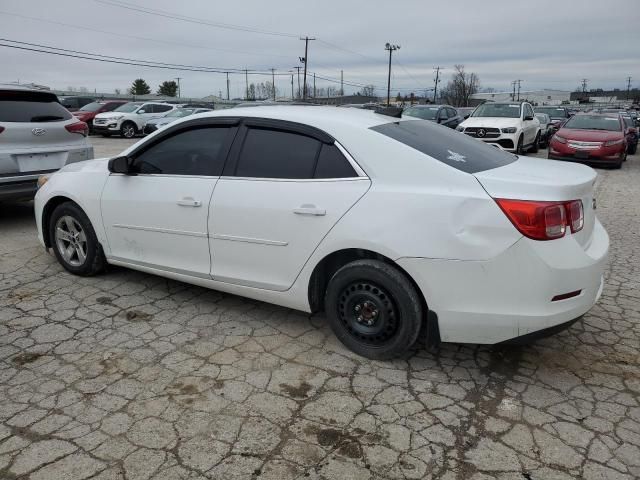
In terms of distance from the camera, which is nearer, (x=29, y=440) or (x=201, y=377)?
(x=29, y=440)

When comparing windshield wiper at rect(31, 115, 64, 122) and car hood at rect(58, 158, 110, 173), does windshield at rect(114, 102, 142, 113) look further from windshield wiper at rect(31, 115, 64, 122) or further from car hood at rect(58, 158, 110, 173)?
car hood at rect(58, 158, 110, 173)

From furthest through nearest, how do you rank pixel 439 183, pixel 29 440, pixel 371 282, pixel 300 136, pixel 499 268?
pixel 300 136 < pixel 371 282 < pixel 439 183 < pixel 499 268 < pixel 29 440

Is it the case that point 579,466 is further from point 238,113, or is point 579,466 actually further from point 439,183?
point 238,113

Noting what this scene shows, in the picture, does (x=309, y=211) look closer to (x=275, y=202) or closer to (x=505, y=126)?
(x=275, y=202)

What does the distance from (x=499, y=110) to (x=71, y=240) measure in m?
14.5

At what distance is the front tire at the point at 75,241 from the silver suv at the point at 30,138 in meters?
1.76

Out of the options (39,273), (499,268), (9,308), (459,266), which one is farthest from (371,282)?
(39,273)

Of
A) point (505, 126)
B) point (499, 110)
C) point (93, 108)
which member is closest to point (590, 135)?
point (505, 126)

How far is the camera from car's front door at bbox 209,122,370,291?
319cm

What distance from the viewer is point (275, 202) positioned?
10.9 feet

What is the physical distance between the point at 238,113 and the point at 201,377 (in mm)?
1869

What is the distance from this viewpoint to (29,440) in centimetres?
252

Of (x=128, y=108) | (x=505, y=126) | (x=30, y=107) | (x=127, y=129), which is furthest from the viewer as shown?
(x=128, y=108)

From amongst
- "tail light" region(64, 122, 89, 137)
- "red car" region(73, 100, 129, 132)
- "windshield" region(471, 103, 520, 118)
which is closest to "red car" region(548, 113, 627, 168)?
"windshield" region(471, 103, 520, 118)
